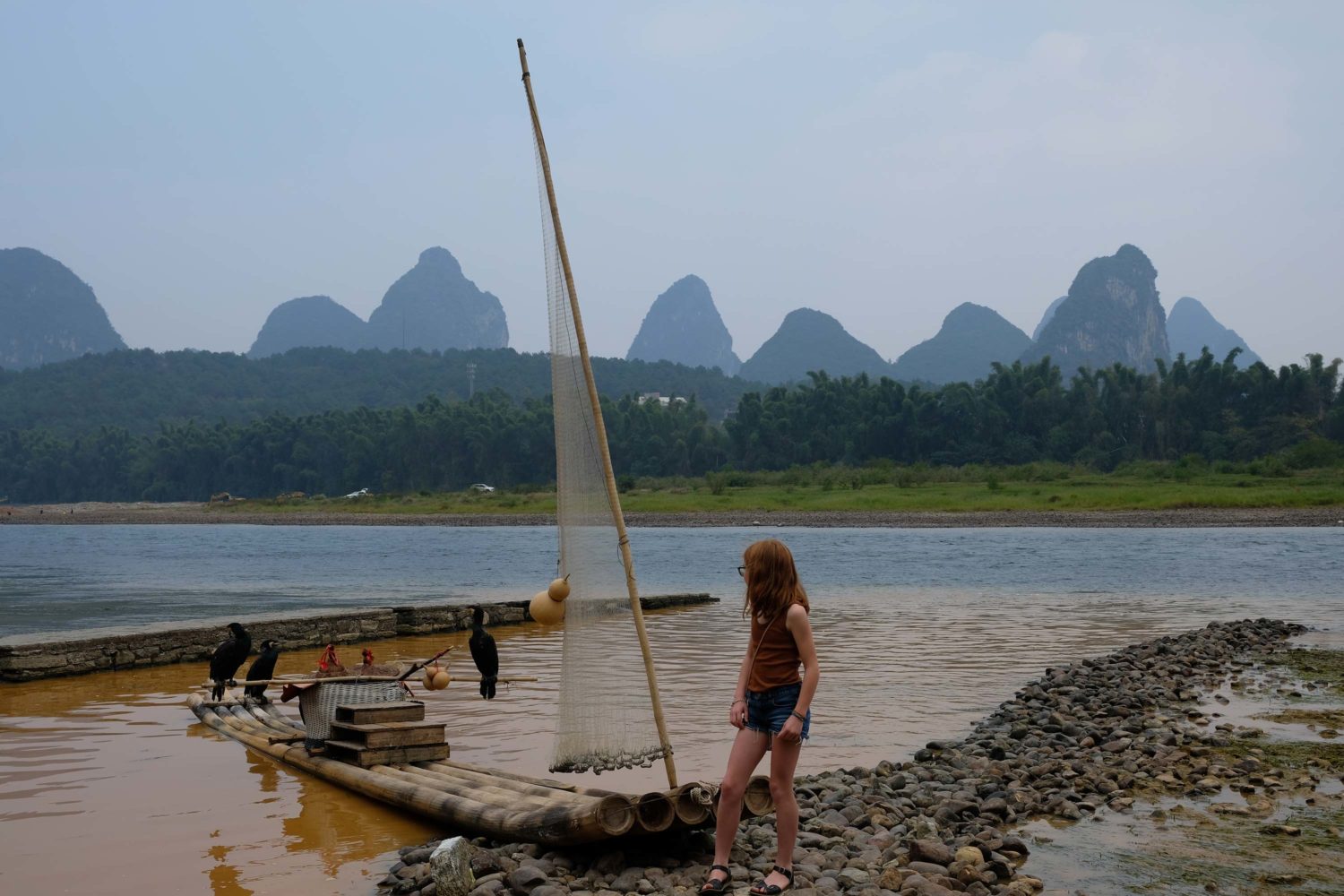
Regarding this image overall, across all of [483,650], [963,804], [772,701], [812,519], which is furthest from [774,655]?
[812,519]

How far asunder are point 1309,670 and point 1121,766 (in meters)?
6.45

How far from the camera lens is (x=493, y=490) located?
100375 mm

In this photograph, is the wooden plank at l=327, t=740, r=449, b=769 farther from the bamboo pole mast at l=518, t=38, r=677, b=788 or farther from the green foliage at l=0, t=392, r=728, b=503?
the green foliage at l=0, t=392, r=728, b=503

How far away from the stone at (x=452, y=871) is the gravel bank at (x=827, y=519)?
Result: 53.5 meters

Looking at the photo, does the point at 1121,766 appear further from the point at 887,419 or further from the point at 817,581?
the point at 887,419

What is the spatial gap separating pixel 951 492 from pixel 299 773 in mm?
67477

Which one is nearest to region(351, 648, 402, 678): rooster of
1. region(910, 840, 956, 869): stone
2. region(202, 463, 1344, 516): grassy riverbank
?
region(910, 840, 956, 869): stone

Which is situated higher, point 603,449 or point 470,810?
point 603,449

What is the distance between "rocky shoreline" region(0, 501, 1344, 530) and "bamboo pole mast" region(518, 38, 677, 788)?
173 feet

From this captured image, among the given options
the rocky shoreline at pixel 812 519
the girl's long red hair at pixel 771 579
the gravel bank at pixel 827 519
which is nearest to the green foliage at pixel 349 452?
the rocky shoreline at pixel 812 519

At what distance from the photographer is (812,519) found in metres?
65.1

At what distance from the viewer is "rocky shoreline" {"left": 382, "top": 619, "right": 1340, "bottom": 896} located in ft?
19.4

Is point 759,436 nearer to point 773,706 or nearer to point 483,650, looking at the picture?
point 483,650

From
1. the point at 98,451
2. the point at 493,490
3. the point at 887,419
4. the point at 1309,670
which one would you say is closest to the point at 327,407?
the point at 98,451
